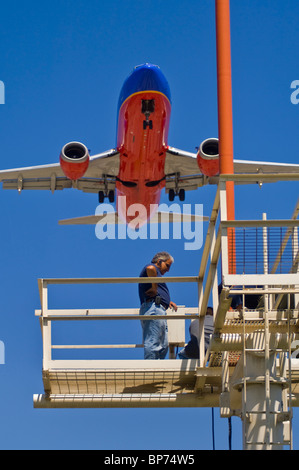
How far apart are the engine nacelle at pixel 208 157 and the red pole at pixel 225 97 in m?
21.2

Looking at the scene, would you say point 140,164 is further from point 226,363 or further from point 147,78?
point 226,363

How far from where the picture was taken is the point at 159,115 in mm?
37094

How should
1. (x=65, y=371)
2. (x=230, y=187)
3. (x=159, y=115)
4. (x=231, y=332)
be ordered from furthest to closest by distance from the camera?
(x=159, y=115)
(x=230, y=187)
(x=65, y=371)
(x=231, y=332)

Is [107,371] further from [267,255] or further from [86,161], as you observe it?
[86,161]

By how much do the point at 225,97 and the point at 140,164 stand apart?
23.5 metres

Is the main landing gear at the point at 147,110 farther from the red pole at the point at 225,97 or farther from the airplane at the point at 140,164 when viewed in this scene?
the red pole at the point at 225,97

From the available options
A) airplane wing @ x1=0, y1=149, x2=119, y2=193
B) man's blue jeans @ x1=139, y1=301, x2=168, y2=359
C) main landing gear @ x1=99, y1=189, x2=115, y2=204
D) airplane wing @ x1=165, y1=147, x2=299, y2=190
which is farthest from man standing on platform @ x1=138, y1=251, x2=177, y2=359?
main landing gear @ x1=99, y1=189, x2=115, y2=204

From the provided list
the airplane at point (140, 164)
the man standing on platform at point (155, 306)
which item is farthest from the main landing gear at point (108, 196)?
the man standing on platform at point (155, 306)

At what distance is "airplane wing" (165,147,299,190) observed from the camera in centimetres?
4125

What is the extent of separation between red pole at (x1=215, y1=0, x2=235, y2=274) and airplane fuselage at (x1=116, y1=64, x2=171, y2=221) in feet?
66.9

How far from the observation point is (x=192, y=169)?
42.5 metres

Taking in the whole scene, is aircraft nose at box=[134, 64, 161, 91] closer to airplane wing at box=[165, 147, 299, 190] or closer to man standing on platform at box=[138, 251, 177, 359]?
airplane wing at box=[165, 147, 299, 190]

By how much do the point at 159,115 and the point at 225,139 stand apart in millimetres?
22821
